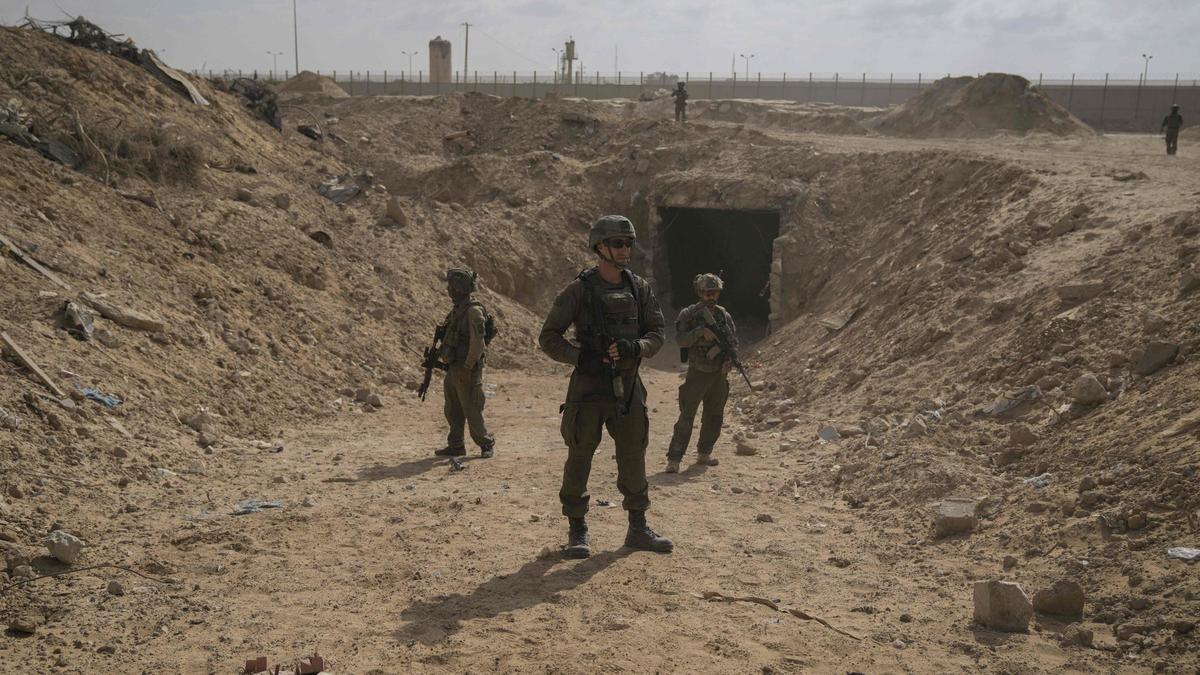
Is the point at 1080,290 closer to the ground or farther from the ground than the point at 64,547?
farther from the ground

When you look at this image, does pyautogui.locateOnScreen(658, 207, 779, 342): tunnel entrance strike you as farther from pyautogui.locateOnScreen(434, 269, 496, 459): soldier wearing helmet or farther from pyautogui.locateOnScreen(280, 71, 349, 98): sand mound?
pyautogui.locateOnScreen(280, 71, 349, 98): sand mound

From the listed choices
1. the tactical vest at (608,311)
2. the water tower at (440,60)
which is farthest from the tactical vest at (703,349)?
the water tower at (440,60)

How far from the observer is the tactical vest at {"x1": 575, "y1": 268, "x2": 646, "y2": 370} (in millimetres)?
5465

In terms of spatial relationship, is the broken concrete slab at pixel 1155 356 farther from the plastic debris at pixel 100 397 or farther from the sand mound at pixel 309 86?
the sand mound at pixel 309 86

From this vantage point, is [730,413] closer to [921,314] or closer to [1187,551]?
[921,314]

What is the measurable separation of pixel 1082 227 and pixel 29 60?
14.6 meters

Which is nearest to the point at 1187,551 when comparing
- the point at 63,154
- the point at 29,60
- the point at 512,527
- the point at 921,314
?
the point at 512,527

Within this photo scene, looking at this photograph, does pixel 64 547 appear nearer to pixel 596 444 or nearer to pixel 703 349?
pixel 596 444

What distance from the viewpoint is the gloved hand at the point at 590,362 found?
5504mm

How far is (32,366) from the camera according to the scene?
7.27 metres

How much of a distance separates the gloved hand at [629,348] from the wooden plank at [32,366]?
4644 mm

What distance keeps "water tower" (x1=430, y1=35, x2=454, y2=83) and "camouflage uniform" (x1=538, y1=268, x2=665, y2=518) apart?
38.9 meters

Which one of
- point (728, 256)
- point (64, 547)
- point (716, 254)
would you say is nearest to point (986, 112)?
point (728, 256)

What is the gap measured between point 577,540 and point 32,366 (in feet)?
15.1
